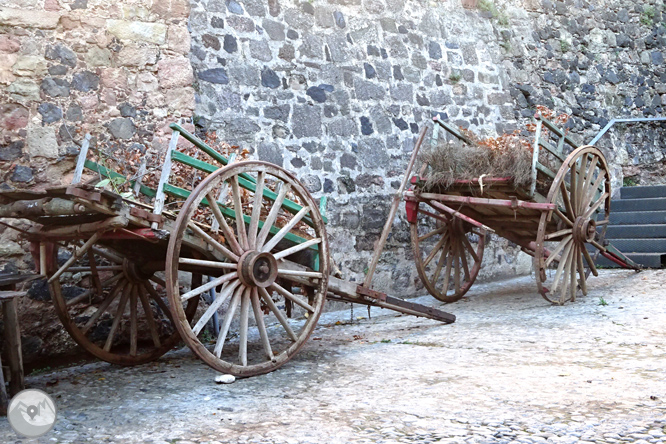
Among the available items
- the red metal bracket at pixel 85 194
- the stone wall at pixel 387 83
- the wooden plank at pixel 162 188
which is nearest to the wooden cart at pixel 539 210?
the stone wall at pixel 387 83

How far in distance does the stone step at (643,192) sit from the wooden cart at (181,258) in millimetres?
4924

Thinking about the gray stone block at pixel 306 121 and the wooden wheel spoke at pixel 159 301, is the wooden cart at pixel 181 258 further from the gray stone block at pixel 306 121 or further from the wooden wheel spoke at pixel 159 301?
the gray stone block at pixel 306 121

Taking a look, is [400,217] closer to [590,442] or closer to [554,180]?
[554,180]

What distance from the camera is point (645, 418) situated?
9.62 ft

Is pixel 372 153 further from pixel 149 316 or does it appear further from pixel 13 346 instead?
pixel 13 346

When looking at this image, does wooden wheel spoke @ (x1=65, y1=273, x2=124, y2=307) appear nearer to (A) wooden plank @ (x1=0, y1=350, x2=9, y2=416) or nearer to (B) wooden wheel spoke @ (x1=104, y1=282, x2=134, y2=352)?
(B) wooden wheel spoke @ (x1=104, y1=282, x2=134, y2=352)

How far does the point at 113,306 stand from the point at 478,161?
3.15 meters

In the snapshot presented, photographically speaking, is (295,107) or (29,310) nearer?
(29,310)

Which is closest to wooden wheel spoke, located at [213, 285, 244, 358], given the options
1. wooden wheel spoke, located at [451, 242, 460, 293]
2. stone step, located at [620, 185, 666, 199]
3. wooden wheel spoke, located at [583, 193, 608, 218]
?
wooden wheel spoke, located at [451, 242, 460, 293]

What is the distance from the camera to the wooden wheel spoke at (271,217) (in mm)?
3960

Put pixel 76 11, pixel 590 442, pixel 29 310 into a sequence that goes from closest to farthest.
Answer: pixel 590 442 < pixel 29 310 < pixel 76 11

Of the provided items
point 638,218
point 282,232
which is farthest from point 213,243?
point 638,218

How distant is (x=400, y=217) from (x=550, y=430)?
4531 millimetres

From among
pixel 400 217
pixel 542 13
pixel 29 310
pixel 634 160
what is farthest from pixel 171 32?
pixel 634 160
